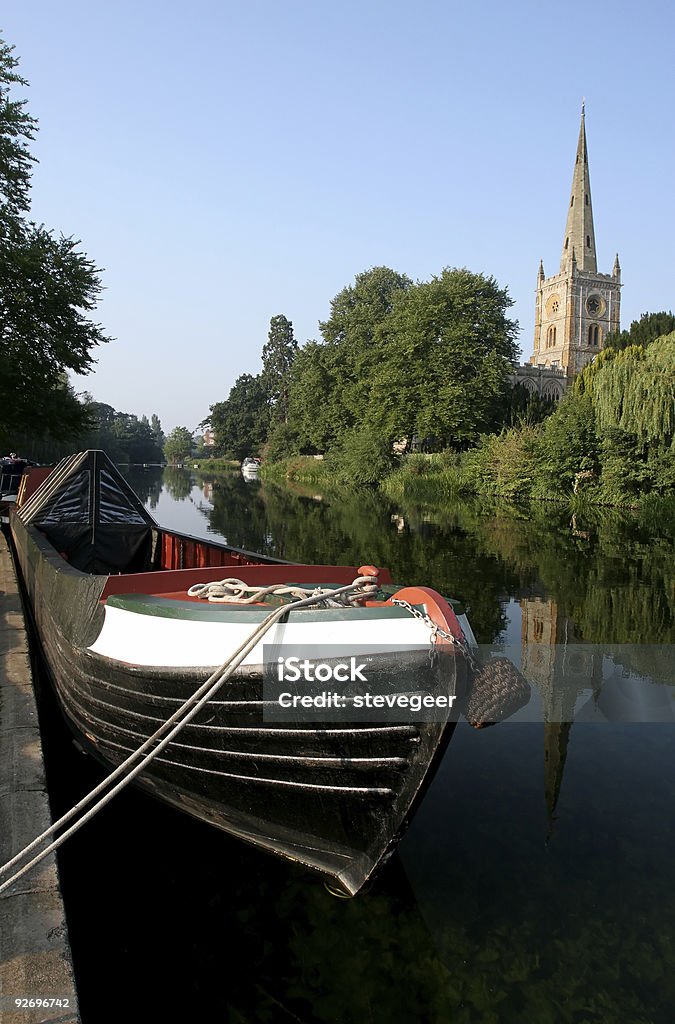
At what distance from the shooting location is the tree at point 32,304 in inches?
831

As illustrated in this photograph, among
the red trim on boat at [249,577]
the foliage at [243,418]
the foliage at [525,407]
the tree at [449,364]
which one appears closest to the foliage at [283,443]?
the foliage at [243,418]

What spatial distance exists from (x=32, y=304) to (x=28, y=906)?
21.8 m

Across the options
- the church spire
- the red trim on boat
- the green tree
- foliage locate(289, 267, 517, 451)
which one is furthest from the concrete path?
the church spire

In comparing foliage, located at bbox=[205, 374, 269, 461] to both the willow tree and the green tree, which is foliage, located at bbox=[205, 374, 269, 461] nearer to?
the green tree

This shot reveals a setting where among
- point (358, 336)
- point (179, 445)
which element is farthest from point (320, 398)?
point (179, 445)

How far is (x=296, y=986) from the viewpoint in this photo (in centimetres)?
315

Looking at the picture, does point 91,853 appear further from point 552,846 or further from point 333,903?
point 552,846

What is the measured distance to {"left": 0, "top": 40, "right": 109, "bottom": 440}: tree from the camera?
69.3ft

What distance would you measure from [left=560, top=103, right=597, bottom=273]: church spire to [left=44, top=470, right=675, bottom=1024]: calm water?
97293 mm

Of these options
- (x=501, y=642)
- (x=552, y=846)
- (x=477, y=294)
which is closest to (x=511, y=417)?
(x=477, y=294)

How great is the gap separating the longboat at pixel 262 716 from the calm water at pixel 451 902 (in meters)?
0.31

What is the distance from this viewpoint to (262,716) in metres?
3.37

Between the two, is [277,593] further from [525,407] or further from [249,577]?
[525,407]

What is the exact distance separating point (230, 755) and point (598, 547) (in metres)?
14.7
